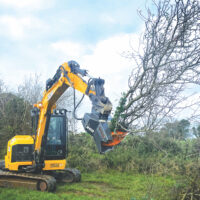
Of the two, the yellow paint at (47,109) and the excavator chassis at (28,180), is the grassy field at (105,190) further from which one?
the yellow paint at (47,109)

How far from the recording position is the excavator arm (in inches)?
176

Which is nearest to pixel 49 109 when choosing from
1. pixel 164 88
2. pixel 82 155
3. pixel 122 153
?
A: pixel 164 88

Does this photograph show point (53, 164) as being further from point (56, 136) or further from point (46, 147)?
point (56, 136)

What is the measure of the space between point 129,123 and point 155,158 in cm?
501

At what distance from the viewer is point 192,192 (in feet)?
17.9

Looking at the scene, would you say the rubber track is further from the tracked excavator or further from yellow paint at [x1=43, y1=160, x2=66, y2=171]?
yellow paint at [x1=43, y1=160, x2=66, y2=171]

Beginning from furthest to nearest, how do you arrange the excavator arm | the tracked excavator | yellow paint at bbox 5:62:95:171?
the tracked excavator, yellow paint at bbox 5:62:95:171, the excavator arm

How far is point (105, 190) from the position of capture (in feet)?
24.5

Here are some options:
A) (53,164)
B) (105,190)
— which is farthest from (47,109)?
(105,190)

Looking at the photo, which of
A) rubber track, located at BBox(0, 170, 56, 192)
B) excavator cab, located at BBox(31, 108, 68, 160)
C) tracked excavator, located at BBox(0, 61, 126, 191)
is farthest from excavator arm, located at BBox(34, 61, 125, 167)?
rubber track, located at BBox(0, 170, 56, 192)

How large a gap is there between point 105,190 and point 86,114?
360 cm

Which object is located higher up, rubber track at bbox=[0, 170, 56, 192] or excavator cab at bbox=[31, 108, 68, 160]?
excavator cab at bbox=[31, 108, 68, 160]

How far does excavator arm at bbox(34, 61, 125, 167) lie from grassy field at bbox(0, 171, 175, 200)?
3.72 ft

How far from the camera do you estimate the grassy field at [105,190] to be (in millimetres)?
6006
